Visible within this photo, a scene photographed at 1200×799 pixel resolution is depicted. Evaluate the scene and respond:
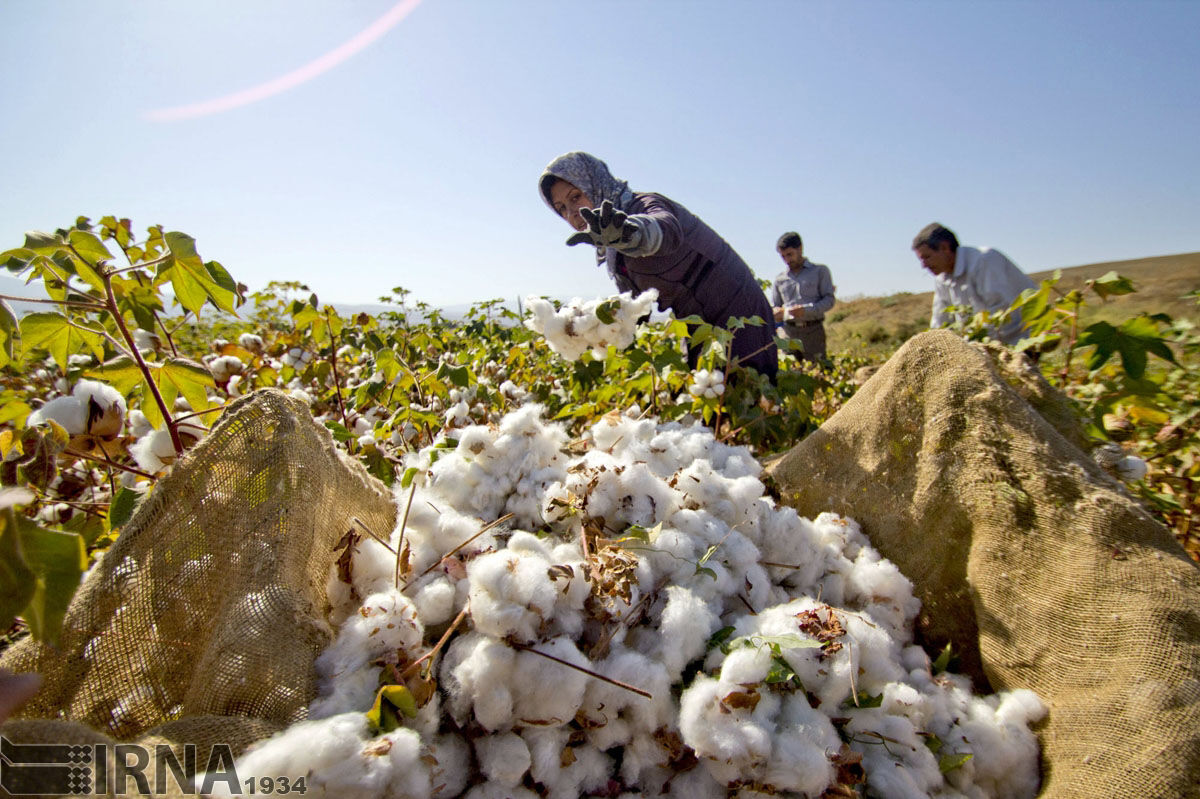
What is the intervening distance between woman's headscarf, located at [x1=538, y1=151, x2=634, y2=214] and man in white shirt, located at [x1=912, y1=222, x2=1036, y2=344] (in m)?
1.79

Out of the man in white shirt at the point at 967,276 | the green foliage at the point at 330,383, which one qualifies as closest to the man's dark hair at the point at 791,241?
the man in white shirt at the point at 967,276

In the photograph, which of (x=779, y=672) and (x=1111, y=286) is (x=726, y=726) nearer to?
(x=779, y=672)

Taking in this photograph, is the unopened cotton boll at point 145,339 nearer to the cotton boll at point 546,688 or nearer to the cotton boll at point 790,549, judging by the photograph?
the cotton boll at point 546,688

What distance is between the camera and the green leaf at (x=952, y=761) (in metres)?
0.99

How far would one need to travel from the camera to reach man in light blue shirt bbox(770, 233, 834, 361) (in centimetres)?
542

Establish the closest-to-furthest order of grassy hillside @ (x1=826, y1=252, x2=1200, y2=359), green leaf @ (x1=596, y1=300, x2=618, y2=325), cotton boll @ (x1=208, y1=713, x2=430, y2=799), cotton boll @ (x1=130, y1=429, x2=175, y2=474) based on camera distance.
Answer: cotton boll @ (x1=208, y1=713, x2=430, y2=799)
cotton boll @ (x1=130, y1=429, x2=175, y2=474)
green leaf @ (x1=596, y1=300, x2=618, y2=325)
grassy hillside @ (x1=826, y1=252, x2=1200, y2=359)

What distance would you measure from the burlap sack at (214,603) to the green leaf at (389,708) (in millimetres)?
134

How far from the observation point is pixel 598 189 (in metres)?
2.93

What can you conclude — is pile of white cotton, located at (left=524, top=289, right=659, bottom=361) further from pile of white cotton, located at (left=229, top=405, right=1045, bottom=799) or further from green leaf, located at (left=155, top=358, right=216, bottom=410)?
green leaf, located at (left=155, top=358, right=216, bottom=410)

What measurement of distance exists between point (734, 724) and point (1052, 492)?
0.87m

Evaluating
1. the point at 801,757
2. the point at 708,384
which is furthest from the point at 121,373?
the point at 708,384

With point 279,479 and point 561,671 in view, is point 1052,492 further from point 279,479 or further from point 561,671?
point 279,479

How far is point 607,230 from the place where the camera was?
7.07 feet

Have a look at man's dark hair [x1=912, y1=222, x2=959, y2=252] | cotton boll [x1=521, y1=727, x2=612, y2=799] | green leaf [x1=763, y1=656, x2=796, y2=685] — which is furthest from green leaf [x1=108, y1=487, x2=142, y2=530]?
man's dark hair [x1=912, y1=222, x2=959, y2=252]
